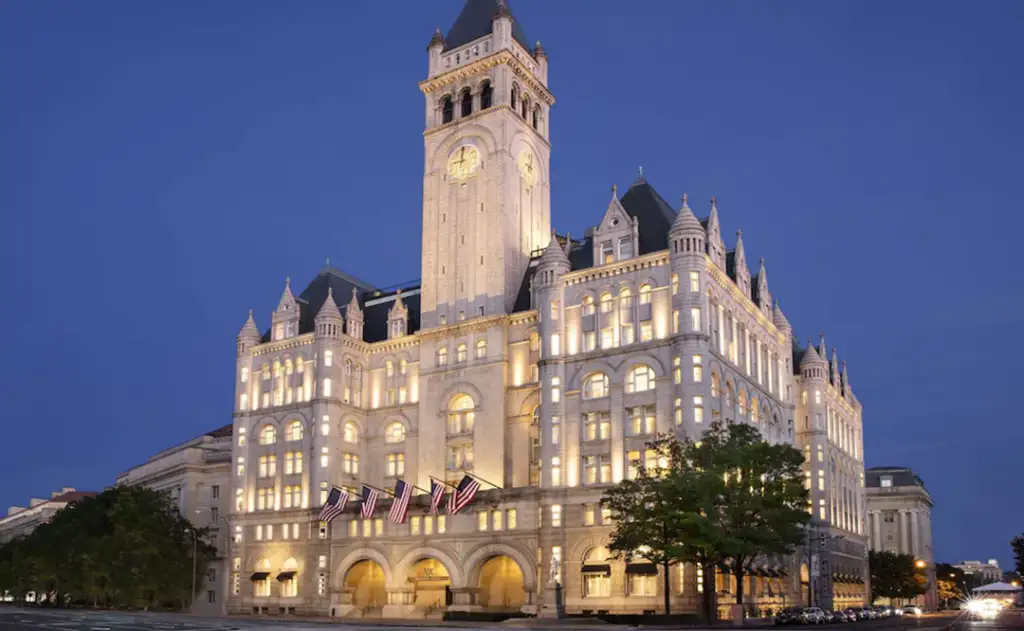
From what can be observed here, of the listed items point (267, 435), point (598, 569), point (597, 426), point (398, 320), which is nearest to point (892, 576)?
point (597, 426)

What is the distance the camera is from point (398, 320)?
11144 centimetres

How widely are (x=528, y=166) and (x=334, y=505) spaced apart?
40047 mm

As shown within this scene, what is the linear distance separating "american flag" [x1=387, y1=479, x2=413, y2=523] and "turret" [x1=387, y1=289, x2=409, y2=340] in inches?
813

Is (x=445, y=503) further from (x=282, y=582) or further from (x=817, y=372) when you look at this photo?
(x=817, y=372)

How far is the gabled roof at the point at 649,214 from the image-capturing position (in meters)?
93.4

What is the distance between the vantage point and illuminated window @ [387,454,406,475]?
10725cm

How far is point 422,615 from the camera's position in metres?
95.9

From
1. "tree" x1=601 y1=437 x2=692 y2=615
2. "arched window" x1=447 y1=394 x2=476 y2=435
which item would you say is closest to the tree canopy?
"tree" x1=601 y1=437 x2=692 y2=615

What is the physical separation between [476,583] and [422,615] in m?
6.51

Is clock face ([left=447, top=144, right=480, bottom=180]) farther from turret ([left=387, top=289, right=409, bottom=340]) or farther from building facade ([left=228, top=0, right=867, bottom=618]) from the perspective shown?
turret ([left=387, top=289, right=409, bottom=340])

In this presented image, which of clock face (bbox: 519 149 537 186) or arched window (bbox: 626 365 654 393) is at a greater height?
clock face (bbox: 519 149 537 186)

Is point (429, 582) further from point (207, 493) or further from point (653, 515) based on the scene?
point (207, 493)

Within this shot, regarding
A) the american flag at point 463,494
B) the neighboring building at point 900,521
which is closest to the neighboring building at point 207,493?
the american flag at point 463,494

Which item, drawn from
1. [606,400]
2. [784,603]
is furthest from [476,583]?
[784,603]
